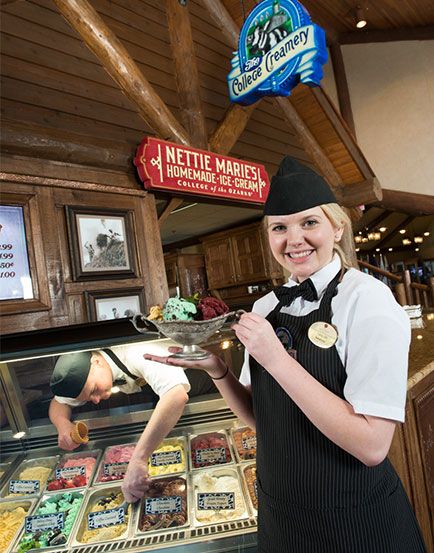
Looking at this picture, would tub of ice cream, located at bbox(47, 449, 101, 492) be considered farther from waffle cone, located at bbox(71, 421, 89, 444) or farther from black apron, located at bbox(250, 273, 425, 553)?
black apron, located at bbox(250, 273, 425, 553)

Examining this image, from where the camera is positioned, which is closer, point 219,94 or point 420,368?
point 420,368

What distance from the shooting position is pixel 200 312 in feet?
4.63

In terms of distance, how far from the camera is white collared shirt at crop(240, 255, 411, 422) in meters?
0.99

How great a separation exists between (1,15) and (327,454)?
452cm

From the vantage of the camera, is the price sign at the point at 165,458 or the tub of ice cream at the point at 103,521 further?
the price sign at the point at 165,458

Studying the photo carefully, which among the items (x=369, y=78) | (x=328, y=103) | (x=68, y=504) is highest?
(x=369, y=78)

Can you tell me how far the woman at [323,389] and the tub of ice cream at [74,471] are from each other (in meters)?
0.83

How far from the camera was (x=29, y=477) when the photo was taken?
1772 millimetres

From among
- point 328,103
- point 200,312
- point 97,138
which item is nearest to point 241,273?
point 328,103

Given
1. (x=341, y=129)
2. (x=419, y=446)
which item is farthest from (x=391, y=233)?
(x=419, y=446)

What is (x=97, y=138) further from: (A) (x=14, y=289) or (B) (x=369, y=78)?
(B) (x=369, y=78)

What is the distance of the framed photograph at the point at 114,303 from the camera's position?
410cm

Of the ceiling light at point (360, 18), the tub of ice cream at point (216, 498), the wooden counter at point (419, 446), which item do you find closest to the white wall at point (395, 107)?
the ceiling light at point (360, 18)

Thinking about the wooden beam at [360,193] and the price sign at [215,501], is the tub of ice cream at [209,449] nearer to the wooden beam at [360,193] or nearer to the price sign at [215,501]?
the price sign at [215,501]
